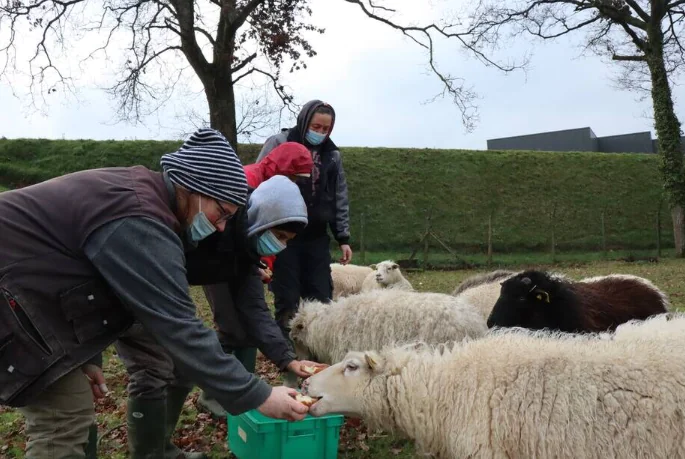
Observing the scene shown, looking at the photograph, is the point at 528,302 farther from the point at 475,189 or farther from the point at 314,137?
the point at 475,189

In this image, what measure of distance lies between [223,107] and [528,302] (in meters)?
8.80

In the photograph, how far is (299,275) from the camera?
17.0 ft

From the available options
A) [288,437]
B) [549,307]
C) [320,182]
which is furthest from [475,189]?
[288,437]

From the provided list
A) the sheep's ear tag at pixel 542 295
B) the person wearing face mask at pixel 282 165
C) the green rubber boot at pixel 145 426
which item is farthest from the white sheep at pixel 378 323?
the green rubber boot at pixel 145 426

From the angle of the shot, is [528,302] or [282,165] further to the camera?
[528,302]

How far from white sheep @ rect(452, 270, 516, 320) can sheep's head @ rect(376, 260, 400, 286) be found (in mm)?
2343

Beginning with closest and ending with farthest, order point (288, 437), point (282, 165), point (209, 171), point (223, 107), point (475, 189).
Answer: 1. point (209, 171)
2. point (288, 437)
3. point (282, 165)
4. point (223, 107)
5. point (475, 189)

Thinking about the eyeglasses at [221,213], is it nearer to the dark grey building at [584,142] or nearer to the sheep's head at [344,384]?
the sheep's head at [344,384]

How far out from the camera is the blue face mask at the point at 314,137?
5.01 m

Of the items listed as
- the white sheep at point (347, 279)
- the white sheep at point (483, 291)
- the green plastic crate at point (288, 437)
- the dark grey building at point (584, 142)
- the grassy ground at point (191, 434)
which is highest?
the dark grey building at point (584, 142)

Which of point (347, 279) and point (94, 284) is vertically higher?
point (94, 284)

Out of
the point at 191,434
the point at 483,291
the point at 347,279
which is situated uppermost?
the point at 483,291

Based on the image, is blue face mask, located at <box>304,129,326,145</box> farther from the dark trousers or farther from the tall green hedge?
the tall green hedge

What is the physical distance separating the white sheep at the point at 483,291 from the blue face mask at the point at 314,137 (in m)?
2.14
